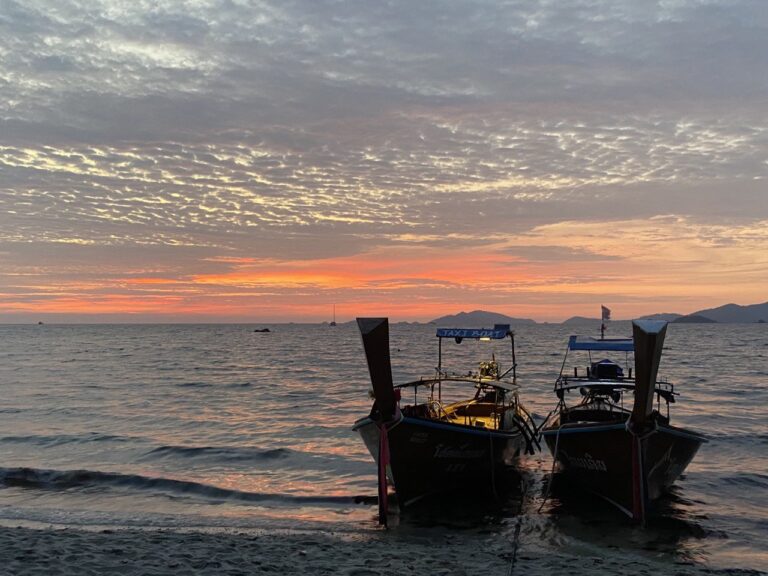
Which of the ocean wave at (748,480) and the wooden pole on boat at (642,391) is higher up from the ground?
the wooden pole on boat at (642,391)

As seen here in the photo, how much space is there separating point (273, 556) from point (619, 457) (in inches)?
296

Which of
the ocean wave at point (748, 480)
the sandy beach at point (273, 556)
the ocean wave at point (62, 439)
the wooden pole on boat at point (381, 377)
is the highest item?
the wooden pole on boat at point (381, 377)

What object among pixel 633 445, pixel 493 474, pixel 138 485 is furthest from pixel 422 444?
pixel 138 485

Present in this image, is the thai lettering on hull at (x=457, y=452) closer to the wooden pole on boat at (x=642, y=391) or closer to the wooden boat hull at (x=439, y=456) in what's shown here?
the wooden boat hull at (x=439, y=456)

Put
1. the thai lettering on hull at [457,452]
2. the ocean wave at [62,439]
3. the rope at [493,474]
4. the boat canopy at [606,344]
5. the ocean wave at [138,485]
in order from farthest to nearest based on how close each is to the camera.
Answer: the ocean wave at [62,439], the boat canopy at [606,344], the ocean wave at [138,485], the rope at [493,474], the thai lettering on hull at [457,452]

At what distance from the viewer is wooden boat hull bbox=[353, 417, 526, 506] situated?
1392cm

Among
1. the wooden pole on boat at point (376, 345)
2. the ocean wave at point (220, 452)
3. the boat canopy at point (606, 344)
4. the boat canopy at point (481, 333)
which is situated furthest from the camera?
the ocean wave at point (220, 452)

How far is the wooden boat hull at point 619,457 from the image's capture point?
1315 cm

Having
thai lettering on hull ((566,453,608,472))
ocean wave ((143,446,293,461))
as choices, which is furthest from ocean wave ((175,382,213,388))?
thai lettering on hull ((566,453,608,472))

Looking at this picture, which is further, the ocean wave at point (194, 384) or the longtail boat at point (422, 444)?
the ocean wave at point (194, 384)

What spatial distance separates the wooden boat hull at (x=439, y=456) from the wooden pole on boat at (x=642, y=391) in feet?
11.3

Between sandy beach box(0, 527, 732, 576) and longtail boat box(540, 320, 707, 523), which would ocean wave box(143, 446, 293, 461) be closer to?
sandy beach box(0, 527, 732, 576)

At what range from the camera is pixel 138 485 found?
17516mm

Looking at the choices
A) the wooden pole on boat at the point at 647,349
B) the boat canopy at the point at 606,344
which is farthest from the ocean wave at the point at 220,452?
the wooden pole on boat at the point at 647,349
